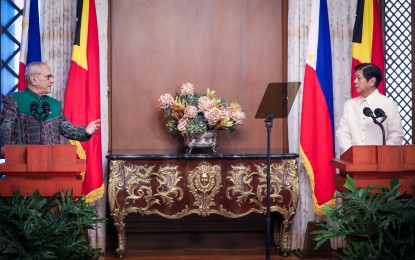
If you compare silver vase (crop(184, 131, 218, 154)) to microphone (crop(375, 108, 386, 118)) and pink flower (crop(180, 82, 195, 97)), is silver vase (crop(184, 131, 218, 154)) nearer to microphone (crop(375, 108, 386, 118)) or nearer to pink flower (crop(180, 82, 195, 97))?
pink flower (crop(180, 82, 195, 97))

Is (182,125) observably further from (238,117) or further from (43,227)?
(43,227)

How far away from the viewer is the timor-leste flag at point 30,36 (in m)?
5.59

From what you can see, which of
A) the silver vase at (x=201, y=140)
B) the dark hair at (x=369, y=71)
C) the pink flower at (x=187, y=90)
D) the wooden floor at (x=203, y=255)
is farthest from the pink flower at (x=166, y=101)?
the dark hair at (x=369, y=71)

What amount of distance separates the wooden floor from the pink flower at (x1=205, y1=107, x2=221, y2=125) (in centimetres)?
122

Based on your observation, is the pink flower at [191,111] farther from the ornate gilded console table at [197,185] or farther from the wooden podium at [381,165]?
the wooden podium at [381,165]

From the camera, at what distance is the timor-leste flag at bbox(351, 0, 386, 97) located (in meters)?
5.74

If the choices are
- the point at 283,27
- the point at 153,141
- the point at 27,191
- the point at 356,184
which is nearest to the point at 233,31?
the point at 283,27

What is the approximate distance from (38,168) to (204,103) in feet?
Result: 7.28

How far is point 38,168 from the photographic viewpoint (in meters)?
3.82

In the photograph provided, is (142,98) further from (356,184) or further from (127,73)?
(356,184)

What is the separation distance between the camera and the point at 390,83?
6.42 meters

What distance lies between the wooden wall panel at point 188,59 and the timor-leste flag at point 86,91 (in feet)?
1.96

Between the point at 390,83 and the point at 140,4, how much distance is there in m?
2.60

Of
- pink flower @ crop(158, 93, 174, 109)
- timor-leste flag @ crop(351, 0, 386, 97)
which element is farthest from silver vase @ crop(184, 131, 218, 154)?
timor-leste flag @ crop(351, 0, 386, 97)
